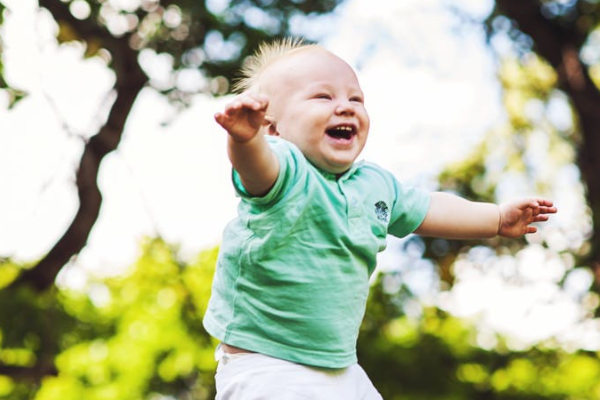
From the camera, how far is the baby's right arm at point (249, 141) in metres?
1.40

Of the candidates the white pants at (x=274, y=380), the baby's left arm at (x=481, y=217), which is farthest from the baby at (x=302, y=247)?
the baby's left arm at (x=481, y=217)

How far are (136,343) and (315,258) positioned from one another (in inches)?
290

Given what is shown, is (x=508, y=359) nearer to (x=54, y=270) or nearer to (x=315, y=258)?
(x=54, y=270)

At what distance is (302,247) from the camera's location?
162 centimetres

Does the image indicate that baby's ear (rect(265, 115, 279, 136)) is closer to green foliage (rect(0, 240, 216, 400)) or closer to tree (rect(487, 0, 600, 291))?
tree (rect(487, 0, 600, 291))

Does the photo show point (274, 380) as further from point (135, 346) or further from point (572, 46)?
point (135, 346)

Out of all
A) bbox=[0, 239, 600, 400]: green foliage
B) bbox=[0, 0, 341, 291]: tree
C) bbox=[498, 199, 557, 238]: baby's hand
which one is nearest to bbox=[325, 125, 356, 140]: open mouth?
bbox=[498, 199, 557, 238]: baby's hand

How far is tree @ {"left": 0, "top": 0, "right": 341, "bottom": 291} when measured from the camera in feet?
18.4

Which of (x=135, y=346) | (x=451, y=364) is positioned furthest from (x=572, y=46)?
(x=135, y=346)

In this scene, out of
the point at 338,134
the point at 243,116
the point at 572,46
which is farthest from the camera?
the point at 572,46

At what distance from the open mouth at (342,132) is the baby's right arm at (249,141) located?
0.23m

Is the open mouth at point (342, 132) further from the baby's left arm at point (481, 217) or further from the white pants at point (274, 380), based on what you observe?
the white pants at point (274, 380)

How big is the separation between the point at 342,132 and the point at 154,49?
4741 millimetres

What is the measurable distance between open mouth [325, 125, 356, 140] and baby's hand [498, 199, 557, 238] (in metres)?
0.45
